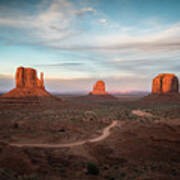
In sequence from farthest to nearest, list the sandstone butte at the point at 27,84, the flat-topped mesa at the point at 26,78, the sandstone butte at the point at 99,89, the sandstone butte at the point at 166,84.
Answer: the sandstone butte at the point at 99,89 < the sandstone butte at the point at 166,84 < the flat-topped mesa at the point at 26,78 < the sandstone butte at the point at 27,84

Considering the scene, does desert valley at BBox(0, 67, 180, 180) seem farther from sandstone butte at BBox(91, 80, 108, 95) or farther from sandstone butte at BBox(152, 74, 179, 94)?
sandstone butte at BBox(91, 80, 108, 95)

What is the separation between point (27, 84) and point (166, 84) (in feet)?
322

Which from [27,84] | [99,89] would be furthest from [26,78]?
[99,89]

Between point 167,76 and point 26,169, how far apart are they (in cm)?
12939

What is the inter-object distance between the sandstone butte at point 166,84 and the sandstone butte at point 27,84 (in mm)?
86808

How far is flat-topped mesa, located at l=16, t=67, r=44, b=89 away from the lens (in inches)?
3130

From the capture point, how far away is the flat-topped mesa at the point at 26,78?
261 feet

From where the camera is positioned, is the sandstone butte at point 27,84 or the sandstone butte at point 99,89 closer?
the sandstone butte at point 27,84

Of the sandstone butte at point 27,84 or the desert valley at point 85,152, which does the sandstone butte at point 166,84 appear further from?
the desert valley at point 85,152

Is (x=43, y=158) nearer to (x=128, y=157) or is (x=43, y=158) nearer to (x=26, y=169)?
(x=26, y=169)

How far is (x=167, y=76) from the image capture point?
123875 mm

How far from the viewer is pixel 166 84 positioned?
120 meters

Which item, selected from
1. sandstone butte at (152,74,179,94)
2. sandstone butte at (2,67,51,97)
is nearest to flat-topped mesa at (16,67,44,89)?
sandstone butte at (2,67,51,97)

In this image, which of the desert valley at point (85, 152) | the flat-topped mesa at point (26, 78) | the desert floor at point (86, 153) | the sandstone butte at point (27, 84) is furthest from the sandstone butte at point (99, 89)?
the desert floor at point (86, 153)
